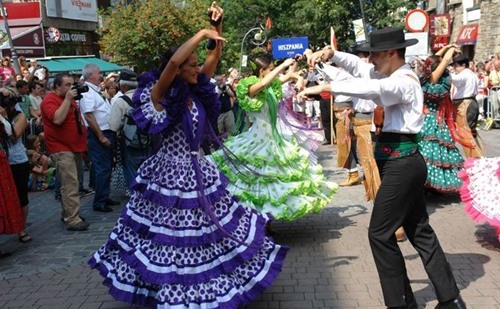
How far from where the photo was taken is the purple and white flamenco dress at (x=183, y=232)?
12.1ft

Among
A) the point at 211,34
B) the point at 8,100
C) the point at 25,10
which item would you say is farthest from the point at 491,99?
the point at 25,10

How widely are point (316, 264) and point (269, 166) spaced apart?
1.12 m

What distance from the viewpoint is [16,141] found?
6266 millimetres

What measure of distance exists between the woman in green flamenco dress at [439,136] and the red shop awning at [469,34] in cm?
2424

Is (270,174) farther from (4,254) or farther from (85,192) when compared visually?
(85,192)

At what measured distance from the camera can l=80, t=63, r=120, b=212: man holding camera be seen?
7.71m

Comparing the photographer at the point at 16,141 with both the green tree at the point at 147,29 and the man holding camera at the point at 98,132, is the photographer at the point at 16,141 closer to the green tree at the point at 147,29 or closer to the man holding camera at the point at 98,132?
the man holding camera at the point at 98,132

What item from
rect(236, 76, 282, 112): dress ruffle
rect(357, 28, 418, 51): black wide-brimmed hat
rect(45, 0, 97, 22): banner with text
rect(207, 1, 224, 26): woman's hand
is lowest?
rect(236, 76, 282, 112): dress ruffle

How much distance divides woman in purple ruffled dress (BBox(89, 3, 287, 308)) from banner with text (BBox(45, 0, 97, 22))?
26.0 meters

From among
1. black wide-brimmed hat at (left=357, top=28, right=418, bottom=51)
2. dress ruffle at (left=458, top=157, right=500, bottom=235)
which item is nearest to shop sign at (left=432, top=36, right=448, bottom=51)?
dress ruffle at (left=458, top=157, right=500, bottom=235)

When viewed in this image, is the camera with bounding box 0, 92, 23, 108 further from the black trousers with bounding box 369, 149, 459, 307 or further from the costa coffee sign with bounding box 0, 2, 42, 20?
the costa coffee sign with bounding box 0, 2, 42, 20

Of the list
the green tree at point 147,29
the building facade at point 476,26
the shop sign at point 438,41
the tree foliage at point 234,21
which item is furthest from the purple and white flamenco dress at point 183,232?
the building facade at point 476,26

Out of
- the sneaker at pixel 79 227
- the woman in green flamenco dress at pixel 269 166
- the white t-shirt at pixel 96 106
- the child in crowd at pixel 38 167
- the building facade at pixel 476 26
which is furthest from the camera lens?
the building facade at pixel 476 26

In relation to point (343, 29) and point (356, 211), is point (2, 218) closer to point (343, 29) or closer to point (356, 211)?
point (356, 211)
